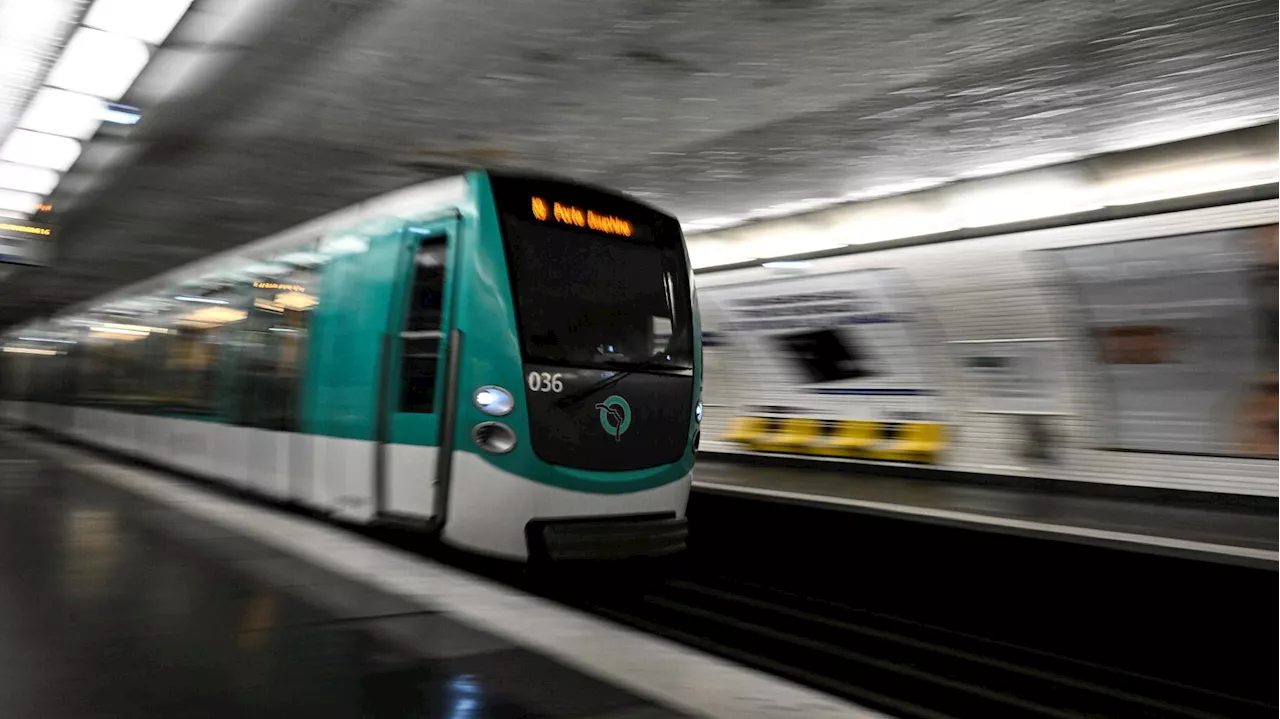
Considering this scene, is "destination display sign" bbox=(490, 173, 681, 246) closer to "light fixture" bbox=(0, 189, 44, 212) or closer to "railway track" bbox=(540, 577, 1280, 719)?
"railway track" bbox=(540, 577, 1280, 719)

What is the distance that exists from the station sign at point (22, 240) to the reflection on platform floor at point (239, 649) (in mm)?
10205

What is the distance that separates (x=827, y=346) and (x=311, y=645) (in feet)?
34.1

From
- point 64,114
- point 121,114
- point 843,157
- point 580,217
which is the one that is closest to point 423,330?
point 580,217

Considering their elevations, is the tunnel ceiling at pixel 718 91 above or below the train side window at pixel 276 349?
above

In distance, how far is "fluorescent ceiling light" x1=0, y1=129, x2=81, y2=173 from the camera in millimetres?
9656

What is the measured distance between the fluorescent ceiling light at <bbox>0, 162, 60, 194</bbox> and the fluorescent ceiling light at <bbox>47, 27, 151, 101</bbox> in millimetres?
3738

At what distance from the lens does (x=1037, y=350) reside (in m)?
10.6

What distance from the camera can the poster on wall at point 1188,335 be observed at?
8648 mm

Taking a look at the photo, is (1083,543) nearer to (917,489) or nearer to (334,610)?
(917,489)

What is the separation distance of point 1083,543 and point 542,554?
4173 mm

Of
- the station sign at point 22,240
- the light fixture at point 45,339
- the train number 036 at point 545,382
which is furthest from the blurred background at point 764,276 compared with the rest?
the light fixture at point 45,339

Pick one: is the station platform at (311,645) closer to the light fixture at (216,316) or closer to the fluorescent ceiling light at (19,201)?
the light fixture at (216,316)

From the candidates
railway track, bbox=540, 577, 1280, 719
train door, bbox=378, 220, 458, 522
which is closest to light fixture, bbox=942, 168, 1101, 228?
railway track, bbox=540, 577, 1280, 719

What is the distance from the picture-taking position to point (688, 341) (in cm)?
689
